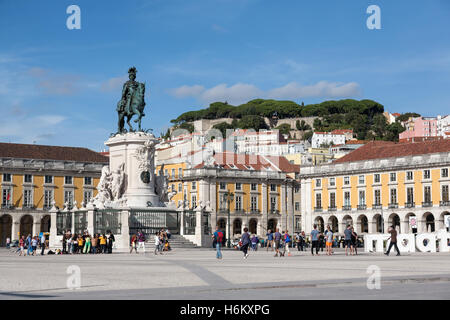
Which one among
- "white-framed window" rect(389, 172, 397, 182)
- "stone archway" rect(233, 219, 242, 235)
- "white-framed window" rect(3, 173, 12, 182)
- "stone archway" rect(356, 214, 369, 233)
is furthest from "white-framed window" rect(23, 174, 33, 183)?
"white-framed window" rect(389, 172, 397, 182)

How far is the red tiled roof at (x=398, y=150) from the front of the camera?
263ft

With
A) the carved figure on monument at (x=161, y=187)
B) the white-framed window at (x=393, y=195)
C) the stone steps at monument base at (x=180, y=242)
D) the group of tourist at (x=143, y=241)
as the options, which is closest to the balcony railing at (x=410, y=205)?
the white-framed window at (x=393, y=195)

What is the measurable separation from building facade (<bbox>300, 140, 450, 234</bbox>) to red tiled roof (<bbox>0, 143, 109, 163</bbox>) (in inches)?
934

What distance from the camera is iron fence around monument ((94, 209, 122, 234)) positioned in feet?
127

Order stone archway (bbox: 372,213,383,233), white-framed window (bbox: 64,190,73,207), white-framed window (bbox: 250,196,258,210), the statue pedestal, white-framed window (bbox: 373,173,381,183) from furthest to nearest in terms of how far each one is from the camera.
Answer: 1. white-framed window (bbox: 250,196,258,210)
2. white-framed window (bbox: 373,173,381,183)
3. stone archway (bbox: 372,213,383,233)
4. white-framed window (bbox: 64,190,73,207)
5. the statue pedestal

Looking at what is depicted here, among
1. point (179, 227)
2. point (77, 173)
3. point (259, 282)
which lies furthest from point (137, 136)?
point (77, 173)

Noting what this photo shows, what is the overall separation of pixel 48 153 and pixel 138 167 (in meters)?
46.8

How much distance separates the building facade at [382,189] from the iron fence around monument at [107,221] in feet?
138

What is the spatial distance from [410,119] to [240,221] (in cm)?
10588

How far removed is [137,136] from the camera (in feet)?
132

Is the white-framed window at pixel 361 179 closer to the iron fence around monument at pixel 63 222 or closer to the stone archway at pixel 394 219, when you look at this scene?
the stone archway at pixel 394 219

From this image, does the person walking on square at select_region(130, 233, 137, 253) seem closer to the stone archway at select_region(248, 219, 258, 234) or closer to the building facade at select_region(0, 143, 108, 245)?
the building facade at select_region(0, 143, 108, 245)

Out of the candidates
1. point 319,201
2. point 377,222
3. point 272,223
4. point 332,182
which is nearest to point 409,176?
point 377,222
